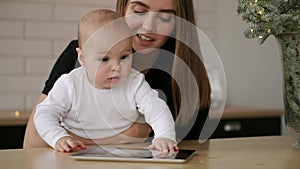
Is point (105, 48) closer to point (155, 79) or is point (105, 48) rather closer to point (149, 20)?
point (149, 20)

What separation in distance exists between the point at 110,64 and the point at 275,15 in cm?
39

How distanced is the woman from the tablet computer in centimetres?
38

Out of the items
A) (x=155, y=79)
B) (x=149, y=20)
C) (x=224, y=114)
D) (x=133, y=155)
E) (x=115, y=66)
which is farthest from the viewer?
(x=224, y=114)

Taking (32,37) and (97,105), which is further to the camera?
(32,37)

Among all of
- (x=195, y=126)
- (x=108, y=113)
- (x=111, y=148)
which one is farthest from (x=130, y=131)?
(x=195, y=126)

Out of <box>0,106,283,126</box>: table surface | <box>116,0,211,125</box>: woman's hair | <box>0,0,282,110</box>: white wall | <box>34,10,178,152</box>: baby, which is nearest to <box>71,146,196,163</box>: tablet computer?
<box>34,10,178,152</box>: baby

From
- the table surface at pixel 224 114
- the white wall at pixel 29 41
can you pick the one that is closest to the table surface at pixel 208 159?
the table surface at pixel 224 114

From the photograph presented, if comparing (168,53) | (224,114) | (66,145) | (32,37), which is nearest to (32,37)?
(32,37)

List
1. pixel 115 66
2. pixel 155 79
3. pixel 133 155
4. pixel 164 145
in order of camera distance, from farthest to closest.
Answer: pixel 155 79
pixel 115 66
pixel 164 145
pixel 133 155

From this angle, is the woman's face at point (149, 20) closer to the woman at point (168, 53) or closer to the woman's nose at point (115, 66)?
the woman at point (168, 53)

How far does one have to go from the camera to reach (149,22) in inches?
60.7

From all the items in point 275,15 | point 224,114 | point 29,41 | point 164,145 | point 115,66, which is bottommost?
point 224,114

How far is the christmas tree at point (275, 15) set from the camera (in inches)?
47.3

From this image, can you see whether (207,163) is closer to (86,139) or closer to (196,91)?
(86,139)
